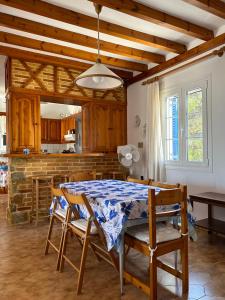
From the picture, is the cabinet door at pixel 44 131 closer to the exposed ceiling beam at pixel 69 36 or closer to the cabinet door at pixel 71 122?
the cabinet door at pixel 71 122

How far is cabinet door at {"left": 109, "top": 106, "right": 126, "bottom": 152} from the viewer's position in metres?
5.07

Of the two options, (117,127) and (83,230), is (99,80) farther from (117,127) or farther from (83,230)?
(117,127)

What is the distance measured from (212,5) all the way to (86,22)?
56.7 inches

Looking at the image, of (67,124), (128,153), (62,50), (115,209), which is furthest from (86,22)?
(67,124)

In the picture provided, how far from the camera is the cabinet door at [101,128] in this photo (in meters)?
4.89

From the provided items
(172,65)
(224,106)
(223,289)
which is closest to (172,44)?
(172,65)

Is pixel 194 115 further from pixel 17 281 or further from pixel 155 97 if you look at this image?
pixel 17 281

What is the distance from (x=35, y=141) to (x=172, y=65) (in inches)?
104

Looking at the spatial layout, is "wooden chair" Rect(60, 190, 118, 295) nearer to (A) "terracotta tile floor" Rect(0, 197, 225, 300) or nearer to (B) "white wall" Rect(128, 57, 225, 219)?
(A) "terracotta tile floor" Rect(0, 197, 225, 300)

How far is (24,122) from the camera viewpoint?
416cm

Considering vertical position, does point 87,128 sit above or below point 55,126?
below

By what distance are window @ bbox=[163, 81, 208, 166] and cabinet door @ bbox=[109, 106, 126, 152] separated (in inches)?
45.1

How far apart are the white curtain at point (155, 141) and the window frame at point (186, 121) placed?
101mm

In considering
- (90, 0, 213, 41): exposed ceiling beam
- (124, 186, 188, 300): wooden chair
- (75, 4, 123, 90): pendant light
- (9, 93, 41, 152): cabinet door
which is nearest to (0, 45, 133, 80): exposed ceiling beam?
(9, 93, 41, 152): cabinet door
